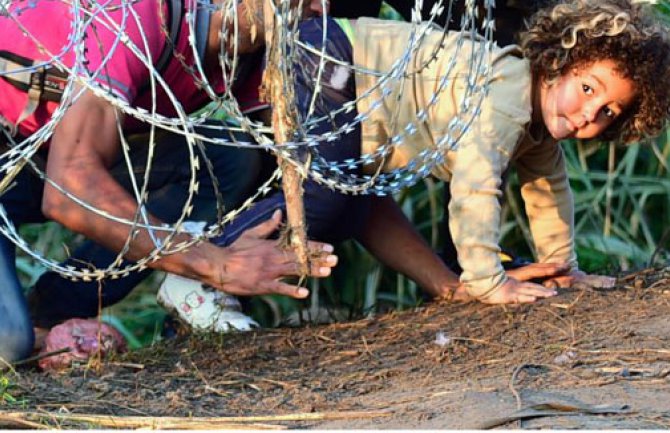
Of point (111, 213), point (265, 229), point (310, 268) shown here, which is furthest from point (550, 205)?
point (111, 213)

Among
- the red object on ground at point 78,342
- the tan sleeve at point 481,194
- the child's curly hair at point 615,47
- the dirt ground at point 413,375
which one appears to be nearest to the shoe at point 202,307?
the dirt ground at point 413,375

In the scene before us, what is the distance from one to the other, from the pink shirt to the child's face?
96 cm

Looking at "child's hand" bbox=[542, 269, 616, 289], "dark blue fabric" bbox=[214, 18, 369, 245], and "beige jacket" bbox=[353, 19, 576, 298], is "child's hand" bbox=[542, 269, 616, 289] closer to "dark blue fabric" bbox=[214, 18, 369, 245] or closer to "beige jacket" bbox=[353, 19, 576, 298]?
"beige jacket" bbox=[353, 19, 576, 298]

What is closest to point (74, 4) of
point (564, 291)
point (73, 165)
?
point (73, 165)

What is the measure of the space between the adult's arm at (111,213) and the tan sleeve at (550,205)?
1.04m

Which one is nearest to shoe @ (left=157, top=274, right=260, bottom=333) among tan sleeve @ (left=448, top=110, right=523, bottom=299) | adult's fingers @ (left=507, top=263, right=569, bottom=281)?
tan sleeve @ (left=448, top=110, right=523, bottom=299)

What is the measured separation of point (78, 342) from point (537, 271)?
1.36m

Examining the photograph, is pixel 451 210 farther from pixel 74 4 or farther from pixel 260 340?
pixel 74 4

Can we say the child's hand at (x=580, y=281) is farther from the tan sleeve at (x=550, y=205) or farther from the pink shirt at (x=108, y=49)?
the pink shirt at (x=108, y=49)

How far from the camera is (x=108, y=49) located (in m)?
3.30

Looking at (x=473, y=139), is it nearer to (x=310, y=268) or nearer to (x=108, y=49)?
(x=310, y=268)

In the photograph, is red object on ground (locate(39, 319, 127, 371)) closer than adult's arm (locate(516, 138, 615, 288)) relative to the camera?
Yes

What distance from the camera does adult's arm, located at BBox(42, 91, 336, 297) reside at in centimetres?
327

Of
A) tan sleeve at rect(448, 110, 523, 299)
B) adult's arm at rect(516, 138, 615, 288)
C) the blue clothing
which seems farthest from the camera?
adult's arm at rect(516, 138, 615, 288)
